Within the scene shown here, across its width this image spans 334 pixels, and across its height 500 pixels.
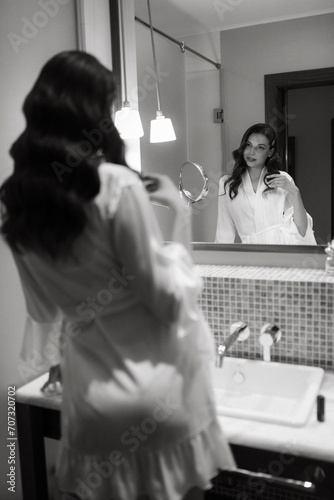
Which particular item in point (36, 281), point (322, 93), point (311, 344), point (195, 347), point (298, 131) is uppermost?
point (322, 93)

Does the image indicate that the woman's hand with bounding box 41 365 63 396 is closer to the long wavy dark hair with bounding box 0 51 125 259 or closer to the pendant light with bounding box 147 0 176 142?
the long wavy dark hair with bounding box 0 51 125 259

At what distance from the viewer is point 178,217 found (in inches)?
34.4

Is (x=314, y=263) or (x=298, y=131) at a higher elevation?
(x=298, y=131)

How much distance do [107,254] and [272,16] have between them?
98 centimetres

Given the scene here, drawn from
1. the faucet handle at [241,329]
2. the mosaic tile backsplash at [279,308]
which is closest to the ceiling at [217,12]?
the mosaic tile backsplash at [279,308]

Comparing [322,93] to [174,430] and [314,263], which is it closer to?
[314,263]

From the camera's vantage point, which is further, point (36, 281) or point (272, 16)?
point (272, 16)

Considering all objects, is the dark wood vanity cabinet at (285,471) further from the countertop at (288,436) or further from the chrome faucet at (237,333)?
the chrome faucet at (237,333)

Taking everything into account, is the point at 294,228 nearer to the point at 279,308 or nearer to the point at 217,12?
the point at 279,308

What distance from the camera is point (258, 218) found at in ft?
4.93

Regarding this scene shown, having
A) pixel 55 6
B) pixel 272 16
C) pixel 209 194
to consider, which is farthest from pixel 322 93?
pixel 55 6

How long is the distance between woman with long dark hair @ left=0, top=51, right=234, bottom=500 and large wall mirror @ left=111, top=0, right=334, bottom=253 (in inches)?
→ 26.3

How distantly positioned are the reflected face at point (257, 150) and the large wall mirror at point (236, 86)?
4 cm

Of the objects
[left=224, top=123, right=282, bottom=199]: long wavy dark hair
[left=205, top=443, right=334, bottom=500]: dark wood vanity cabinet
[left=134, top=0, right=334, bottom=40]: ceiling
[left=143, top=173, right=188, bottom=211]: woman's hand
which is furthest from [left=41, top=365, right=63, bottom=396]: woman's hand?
[left=134, top=0, right=334, bottom=40]: ceiling
